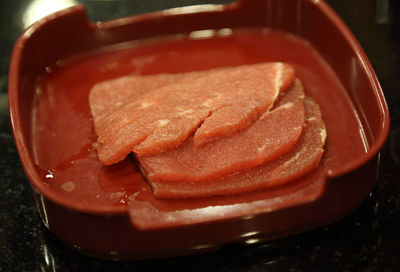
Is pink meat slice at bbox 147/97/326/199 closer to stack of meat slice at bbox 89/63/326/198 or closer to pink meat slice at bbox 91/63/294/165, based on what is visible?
stack of meat slice at bbox 89/63/326/198

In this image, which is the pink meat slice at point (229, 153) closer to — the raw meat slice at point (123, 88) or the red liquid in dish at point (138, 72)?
the red liquid in dish at point (138, 72)

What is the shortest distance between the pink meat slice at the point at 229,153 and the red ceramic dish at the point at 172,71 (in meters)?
0.08

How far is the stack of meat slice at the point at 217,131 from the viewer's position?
72.9 inches

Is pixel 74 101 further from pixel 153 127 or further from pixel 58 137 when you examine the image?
pixel 153 127

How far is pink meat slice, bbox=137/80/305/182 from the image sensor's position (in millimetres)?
1854

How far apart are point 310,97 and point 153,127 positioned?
2.08 feet

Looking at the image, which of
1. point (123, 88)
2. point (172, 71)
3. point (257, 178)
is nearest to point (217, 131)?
point (257, 178)

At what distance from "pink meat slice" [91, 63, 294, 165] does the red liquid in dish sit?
0.29ft

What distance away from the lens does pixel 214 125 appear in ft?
6.41

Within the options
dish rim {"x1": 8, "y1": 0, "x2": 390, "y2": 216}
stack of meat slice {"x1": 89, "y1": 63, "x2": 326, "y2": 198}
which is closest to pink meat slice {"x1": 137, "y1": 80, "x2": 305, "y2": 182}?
stack of meat slice {"x1": 89, "y1": 63, "x2": 326, "y2": 198}

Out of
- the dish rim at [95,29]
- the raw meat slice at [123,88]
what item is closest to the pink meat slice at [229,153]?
the dish rim at [95,29]

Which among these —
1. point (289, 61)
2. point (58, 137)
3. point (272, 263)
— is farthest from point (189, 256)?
point (289, 61)

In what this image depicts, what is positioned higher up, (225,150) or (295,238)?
(225,150)

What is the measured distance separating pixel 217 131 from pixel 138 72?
69 cm
